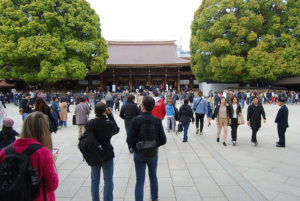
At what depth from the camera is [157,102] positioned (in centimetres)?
634

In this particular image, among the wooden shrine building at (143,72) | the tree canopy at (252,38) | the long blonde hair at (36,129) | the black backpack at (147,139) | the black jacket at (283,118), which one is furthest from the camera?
the wooden shrine building at (143,72)

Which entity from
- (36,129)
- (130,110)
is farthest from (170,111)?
(36,129)

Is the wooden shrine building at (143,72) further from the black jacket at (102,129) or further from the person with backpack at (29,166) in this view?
the person with backpack at (29,166)

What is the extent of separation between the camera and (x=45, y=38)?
56.2ft

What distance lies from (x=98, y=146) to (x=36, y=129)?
965 mm

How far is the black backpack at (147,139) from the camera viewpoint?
9.00 ft

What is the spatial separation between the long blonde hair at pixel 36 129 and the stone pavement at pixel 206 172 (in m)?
1.96

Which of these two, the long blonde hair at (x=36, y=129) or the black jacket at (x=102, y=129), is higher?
the long blonde hair at (x=36, y=129)

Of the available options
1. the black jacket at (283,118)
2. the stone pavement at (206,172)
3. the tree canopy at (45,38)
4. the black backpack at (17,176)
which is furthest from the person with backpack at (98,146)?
the tree canopy at (45,38)

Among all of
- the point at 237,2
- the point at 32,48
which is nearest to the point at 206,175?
the point at 32,48

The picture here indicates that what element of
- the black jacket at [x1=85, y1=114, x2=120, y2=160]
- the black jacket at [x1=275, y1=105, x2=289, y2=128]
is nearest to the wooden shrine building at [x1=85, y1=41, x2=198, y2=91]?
the black jacket at [x1=275, y1=105, x2=289, y2=128]

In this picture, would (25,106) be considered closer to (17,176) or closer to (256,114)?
(17,176)

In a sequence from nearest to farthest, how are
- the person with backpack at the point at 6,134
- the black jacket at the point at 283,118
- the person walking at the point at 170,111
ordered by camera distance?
the person with backpack at the point at 6,134 < the black jacket at the point at 283,118 < the person walking at the point at 170,111

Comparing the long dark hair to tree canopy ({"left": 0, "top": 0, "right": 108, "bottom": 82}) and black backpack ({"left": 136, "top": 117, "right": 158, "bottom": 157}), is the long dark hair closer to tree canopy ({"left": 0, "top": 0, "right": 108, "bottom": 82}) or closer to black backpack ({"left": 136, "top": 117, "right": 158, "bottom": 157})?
black backpack ({"left": 136, "top": 117, "right": 158, "bottom": 157})
